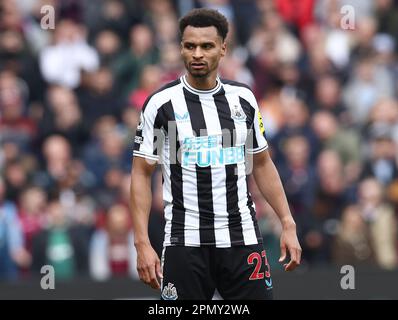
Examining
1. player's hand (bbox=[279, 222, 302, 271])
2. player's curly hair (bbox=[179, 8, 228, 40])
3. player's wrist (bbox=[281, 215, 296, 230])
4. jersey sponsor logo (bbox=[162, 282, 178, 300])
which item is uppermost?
player's curly hair (bbox=[179, 8, 228, 40])

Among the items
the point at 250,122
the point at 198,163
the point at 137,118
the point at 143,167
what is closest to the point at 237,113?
the point at 250,122

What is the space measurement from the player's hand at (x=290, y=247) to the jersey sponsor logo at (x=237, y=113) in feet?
2.30

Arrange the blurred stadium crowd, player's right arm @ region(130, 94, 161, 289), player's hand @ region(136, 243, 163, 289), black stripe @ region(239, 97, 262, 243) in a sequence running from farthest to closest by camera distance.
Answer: the blurred stadium crowd → black stripe @ region(239, 97, 262, 243) → player's right arm @ region(130, 94, 161, 289) → player's hand @ region(136, 243, 163, 289)

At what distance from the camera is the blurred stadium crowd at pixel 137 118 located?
11.8 m

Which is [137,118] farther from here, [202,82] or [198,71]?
[198,71]

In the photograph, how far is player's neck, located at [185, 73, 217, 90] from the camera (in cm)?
728

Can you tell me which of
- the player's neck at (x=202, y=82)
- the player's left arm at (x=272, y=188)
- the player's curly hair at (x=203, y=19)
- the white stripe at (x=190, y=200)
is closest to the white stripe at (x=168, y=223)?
the white stripe at (x=190, y=200)

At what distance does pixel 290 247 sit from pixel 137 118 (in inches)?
239

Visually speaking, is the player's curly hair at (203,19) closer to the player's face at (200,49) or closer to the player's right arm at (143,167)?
the player's face at (200,49)

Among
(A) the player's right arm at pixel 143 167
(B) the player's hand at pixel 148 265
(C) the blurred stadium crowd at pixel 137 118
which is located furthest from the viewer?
(C) the blurred stadium crowd at pixel 137 118

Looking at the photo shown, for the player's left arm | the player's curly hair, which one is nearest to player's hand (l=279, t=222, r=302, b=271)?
the player's left arm

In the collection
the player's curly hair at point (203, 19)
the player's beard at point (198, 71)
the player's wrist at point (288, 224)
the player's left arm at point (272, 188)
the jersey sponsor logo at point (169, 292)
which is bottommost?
the jersey sponsor logo at point (169, 292)

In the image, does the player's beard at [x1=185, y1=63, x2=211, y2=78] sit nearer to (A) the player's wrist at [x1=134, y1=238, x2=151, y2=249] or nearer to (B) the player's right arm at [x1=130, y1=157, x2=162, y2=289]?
(B) the player's right arm at [x1=130, y1=157, x2=162, y2=289]

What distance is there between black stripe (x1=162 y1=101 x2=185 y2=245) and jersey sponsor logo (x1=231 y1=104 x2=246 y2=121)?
37 cm
